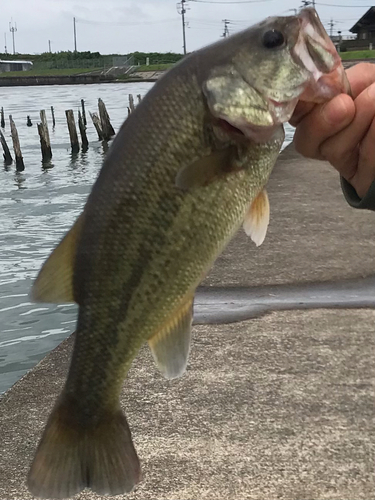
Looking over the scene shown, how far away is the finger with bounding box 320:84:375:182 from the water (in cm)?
99

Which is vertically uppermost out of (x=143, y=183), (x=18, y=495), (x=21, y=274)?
(x=143, y=183)

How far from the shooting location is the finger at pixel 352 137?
222 centimetres

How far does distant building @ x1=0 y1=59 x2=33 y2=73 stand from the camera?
10787cm

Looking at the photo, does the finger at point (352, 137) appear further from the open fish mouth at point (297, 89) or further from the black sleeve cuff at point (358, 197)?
the open fish mouth at point (297, 89)

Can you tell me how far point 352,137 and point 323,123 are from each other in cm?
25

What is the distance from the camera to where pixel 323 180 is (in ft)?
34.1

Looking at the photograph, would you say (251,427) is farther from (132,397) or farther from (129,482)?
(129,482)

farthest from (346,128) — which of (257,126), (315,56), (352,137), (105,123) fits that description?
(105,123)

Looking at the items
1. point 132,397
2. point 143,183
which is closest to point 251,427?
point 132,397

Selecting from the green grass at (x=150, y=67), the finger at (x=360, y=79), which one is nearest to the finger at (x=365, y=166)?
the finger at (x=360, y=79)

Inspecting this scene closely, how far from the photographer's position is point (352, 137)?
232cm

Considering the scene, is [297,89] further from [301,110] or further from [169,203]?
[169,203]

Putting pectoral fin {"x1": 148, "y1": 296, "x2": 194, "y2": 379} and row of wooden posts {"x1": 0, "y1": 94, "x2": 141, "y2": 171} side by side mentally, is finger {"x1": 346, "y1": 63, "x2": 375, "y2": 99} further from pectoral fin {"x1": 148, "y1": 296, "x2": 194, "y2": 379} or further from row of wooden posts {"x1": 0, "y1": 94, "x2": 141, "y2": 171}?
row of wooden posts {"x1": 0, "y1": 94, "x2": 141, "y2": 171}

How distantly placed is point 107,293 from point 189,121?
0.53 metres
